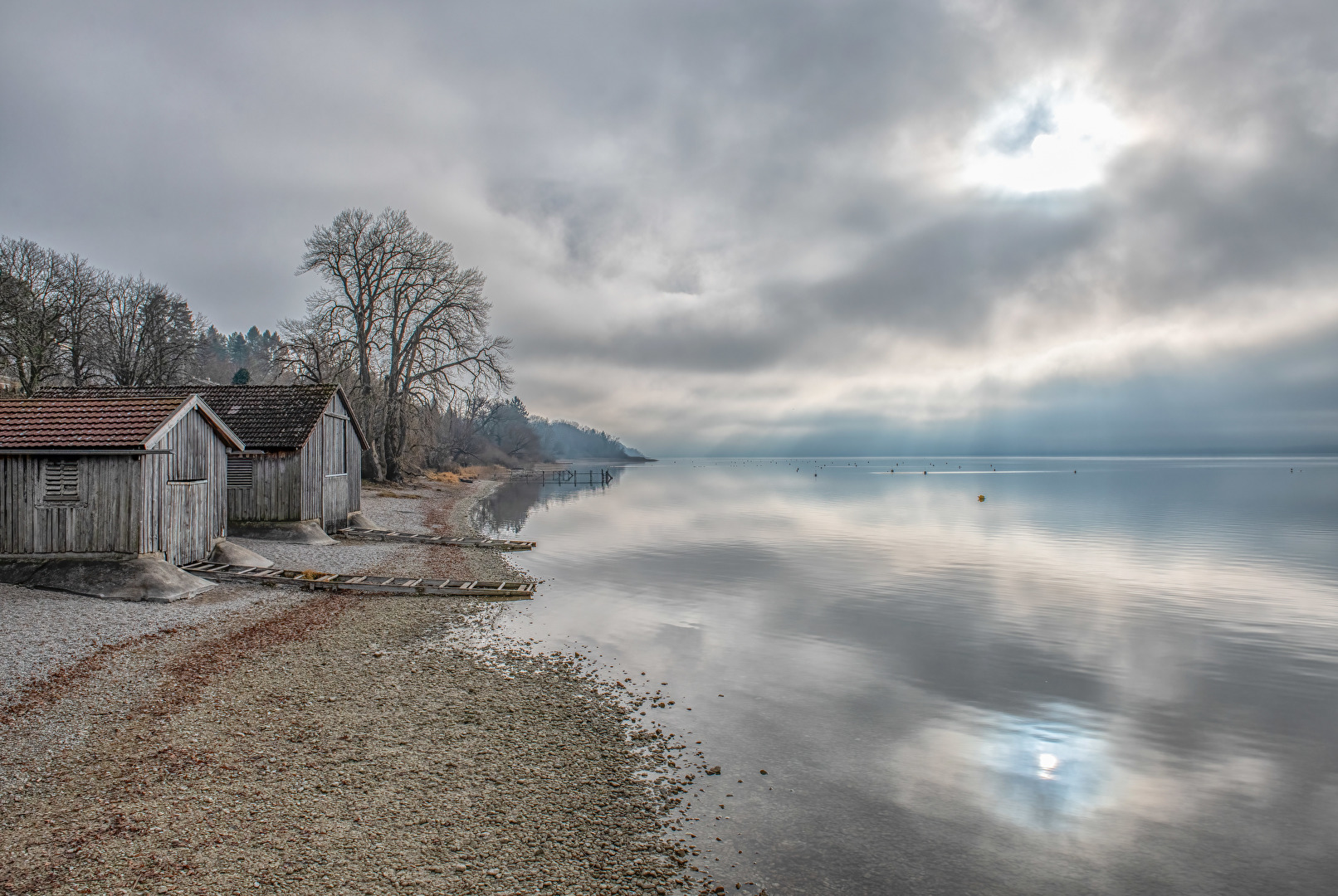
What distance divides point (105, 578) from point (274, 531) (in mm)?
8281

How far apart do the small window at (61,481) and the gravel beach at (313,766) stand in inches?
120

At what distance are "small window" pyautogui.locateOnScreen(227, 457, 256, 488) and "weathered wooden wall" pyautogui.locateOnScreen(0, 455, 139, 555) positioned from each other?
779cm

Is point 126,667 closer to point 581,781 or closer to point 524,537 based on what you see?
point 581,781

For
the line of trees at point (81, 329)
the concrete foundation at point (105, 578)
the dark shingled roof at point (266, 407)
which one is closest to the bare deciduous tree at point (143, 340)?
the line of trees at point (81, 329)

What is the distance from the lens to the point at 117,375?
46.2 m

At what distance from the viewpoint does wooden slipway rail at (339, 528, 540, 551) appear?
25203mm

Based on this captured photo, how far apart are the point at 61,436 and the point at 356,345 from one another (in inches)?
1151

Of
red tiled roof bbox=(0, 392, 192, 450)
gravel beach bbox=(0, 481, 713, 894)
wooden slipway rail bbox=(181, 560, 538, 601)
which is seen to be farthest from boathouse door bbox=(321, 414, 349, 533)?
gravel beach bbox=(0, 481, 713, 894)

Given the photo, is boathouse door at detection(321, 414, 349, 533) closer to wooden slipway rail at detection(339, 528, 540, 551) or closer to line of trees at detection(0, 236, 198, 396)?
wooden slipway rail at detection(339, 528, 540, 551)

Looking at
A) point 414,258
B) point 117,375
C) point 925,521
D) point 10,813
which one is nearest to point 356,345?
point 414,258

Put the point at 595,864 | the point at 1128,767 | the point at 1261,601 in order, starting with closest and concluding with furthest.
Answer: the point at 595,864
the point at 1128,767
the point at 1261,601

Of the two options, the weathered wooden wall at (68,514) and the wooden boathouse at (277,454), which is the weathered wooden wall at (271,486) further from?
the weathered wooden wall at (68,514)

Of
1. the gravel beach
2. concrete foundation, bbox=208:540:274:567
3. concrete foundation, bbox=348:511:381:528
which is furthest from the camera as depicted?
concrete foundation, bbox=348:511:381:528

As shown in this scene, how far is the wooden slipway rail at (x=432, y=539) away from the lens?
25.2 metres
